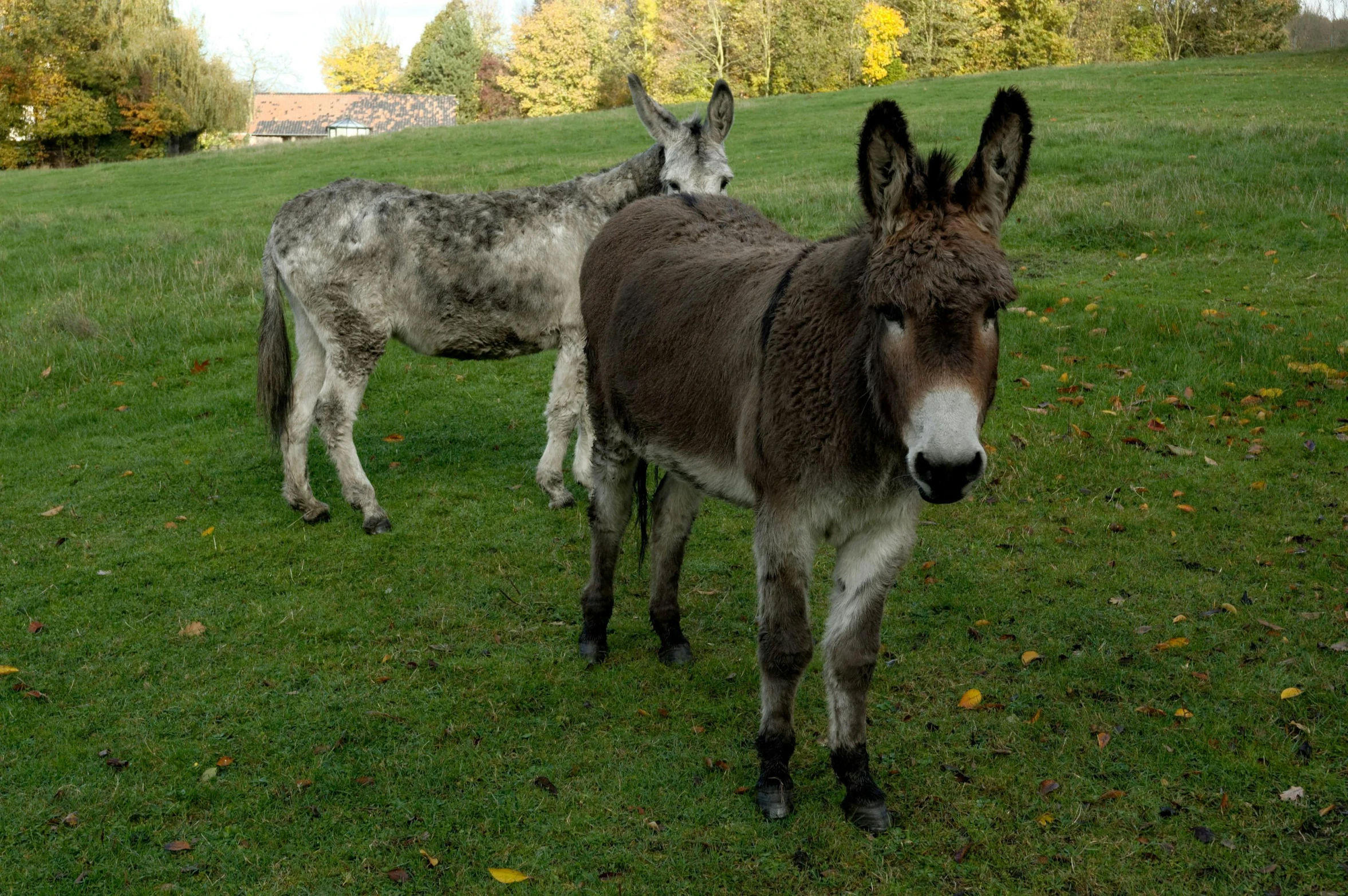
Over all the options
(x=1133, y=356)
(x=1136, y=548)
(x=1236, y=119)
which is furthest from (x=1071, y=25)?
(x=1136, y=548)

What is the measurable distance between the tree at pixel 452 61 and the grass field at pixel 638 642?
65492 millimetres

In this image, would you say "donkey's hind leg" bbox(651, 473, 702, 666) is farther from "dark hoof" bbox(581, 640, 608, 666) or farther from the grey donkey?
the grey donkey

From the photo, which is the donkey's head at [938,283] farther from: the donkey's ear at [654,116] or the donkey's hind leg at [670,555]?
the donkey's ear at [654,116]

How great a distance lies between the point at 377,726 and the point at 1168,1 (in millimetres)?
60527

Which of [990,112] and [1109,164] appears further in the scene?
[1109,164]

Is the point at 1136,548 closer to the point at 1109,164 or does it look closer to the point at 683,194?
the point at 683,194

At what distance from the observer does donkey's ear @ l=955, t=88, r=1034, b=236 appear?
3070 mm

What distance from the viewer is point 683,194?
5348mm

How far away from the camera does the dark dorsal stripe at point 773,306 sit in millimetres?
3777

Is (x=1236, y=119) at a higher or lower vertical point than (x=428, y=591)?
higher

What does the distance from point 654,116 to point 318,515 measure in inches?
150

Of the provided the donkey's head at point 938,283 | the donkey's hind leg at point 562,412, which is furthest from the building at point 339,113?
the donkey's head at point 938,283

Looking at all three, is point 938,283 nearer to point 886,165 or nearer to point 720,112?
point 886,165

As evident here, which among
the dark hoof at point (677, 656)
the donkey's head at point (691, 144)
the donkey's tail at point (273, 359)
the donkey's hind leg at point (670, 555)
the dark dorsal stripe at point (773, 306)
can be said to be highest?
the donkey's head at point (691, 144)
